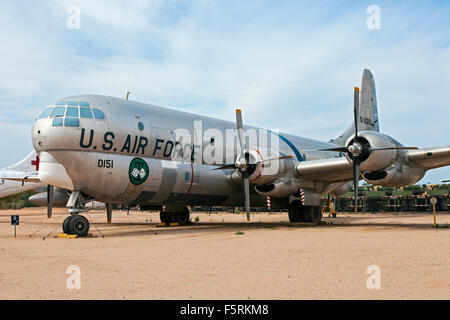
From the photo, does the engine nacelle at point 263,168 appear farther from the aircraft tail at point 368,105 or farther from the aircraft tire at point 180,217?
the aircraft tail at point 368,105

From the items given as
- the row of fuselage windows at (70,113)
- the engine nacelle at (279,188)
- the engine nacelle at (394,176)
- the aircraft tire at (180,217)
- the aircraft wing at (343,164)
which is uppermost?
the row of fuselage windows at (70,113)

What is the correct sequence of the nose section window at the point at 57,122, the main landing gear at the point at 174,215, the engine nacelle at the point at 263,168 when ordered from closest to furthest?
the nose section window at the point at 57,122 → the engine nacelle at the point at 263,168 → the main landing gear at the point at 174,215

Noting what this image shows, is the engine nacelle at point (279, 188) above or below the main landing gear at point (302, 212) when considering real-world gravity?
above

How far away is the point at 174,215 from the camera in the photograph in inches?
827

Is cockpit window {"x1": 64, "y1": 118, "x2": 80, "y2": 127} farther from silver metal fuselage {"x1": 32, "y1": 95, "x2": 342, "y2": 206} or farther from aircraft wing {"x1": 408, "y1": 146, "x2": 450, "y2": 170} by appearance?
aircraft wing {"x1": 408, "y1": 146, "x2": 450, "y2": 170}

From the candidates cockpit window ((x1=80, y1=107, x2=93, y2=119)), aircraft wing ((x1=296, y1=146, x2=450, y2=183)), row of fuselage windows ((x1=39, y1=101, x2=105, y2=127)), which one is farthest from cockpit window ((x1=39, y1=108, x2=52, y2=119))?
aircraft wing ((x1=296, y1=146, x2=450, y2=183))

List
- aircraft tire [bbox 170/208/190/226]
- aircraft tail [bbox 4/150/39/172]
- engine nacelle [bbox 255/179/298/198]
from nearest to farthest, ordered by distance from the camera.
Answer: engine nacelle [bbox 255/179/298/198], aircraft tire [bbox 170/208/190/226], aircraft tail [bbox 4/150/39/172]

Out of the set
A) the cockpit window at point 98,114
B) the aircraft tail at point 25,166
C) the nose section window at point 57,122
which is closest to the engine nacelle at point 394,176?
the cockpit window at point 98,114

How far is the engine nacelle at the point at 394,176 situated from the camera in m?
16.4

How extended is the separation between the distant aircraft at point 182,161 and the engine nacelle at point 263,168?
44 millimetres

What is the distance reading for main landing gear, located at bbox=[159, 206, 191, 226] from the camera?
20891mm

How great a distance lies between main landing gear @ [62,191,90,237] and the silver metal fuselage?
17.7 inches
